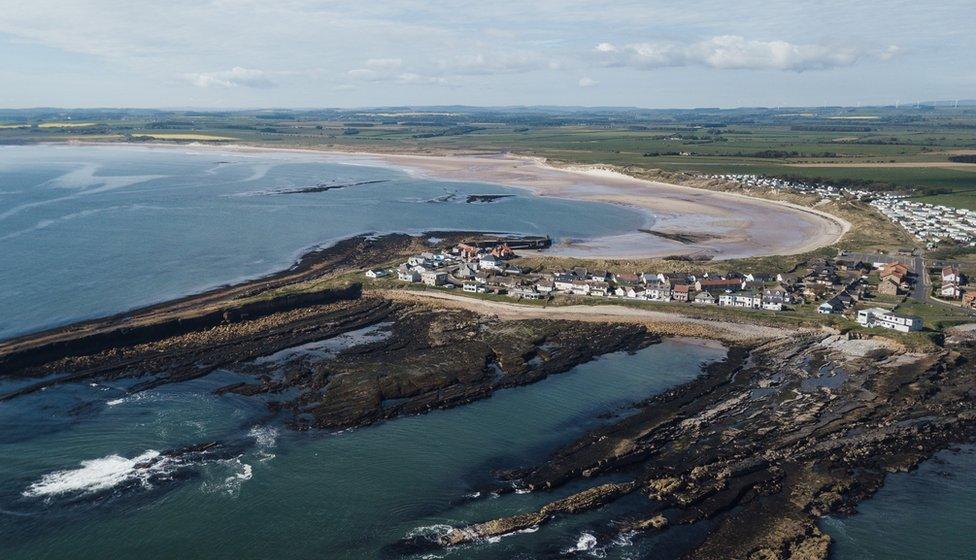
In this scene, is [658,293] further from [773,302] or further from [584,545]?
[584,545]

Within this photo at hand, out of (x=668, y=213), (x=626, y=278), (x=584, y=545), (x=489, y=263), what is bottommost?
(x=584, y=545)

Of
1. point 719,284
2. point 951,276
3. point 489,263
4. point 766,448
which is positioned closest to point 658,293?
point 719,284

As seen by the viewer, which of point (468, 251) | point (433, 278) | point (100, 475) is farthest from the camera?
point (468, 251)

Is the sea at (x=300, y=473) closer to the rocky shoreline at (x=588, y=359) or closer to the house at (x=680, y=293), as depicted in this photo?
the rocky shoreline at (x=588, y=359)

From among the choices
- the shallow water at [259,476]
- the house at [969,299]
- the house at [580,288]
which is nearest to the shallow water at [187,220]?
the shallow water at [259,476]

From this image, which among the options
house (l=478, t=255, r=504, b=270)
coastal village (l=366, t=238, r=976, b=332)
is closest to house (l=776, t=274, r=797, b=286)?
coastal village (l=366, t=238, r=976, b=332)
